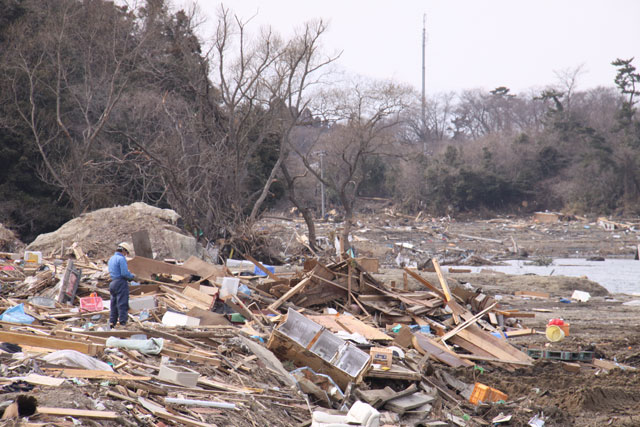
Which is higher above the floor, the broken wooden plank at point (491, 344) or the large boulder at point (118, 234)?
the large boulder at point (118, 234)

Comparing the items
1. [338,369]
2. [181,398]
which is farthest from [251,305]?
[181,398]

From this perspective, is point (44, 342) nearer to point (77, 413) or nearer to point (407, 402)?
point (77, 413)

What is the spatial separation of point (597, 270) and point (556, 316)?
45.1 feet

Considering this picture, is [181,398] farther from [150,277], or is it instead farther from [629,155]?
[629,155]

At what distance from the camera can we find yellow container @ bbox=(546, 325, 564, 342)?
11055 mm

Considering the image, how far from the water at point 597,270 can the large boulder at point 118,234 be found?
1169 cm

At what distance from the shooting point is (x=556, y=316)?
13.9m

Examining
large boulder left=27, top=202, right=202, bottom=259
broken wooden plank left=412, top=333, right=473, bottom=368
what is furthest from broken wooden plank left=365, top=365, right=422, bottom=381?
large boulder left=27, top=202, right=202, bottom=259

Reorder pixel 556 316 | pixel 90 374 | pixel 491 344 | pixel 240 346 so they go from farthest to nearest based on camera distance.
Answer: pixel 556 316 < pixel 491 344 < pixel 240 346 < pixel 90 374

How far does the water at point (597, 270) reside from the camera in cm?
2169

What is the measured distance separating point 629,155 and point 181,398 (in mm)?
48162

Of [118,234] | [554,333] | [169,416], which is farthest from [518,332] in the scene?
[118,234]

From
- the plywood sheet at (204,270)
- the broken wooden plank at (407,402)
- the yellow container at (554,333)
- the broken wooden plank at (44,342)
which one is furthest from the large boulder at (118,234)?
the broken wooden plank at (407,402)

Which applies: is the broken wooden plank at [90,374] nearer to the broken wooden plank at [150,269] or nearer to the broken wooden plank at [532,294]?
the broken wooden plank at [150,269]
